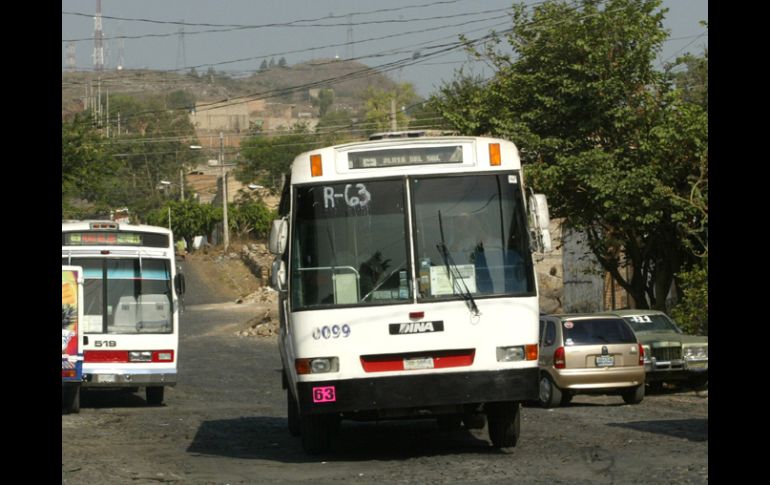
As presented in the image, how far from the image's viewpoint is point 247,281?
7694 centimetres

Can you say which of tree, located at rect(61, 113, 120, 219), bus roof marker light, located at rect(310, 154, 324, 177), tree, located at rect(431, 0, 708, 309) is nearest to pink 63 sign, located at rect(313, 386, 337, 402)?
bus roof marker light, located at rect(310, 154, 324, 177)

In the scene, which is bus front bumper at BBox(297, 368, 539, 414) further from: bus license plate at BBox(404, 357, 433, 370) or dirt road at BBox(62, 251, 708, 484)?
dirt road at BBox(62, 251, 708, 484)

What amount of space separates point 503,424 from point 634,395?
322 inches

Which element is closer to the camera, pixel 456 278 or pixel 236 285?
pixel 456 278

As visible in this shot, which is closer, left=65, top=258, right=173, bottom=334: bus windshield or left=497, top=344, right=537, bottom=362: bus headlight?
left=497, top=344, right=537, bottom=362: bus headlight

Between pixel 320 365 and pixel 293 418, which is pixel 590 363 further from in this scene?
pixel 320 365

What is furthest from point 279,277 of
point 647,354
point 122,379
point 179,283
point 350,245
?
point 647,354

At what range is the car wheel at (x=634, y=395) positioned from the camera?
2172 centimetres

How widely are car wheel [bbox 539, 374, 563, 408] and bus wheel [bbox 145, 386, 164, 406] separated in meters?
7.96

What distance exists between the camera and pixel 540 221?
13.2 meters

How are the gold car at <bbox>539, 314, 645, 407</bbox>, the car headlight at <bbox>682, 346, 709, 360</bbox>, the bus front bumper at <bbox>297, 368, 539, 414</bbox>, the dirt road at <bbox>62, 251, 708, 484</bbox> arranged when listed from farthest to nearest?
the car headlight at <bbox>682, 346, 709, 360</bbox>, the gold car at <bbox>539, 314, 645, 407</bbox>, the bus front bumper at <bbox>297, 368, 539, 414</bbox>, the dirt road at <bbox>62, 251, 708, 484</bbox>

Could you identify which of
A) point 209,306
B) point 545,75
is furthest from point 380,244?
point 209,306

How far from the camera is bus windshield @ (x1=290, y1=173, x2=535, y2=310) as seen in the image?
1351 centimetres
